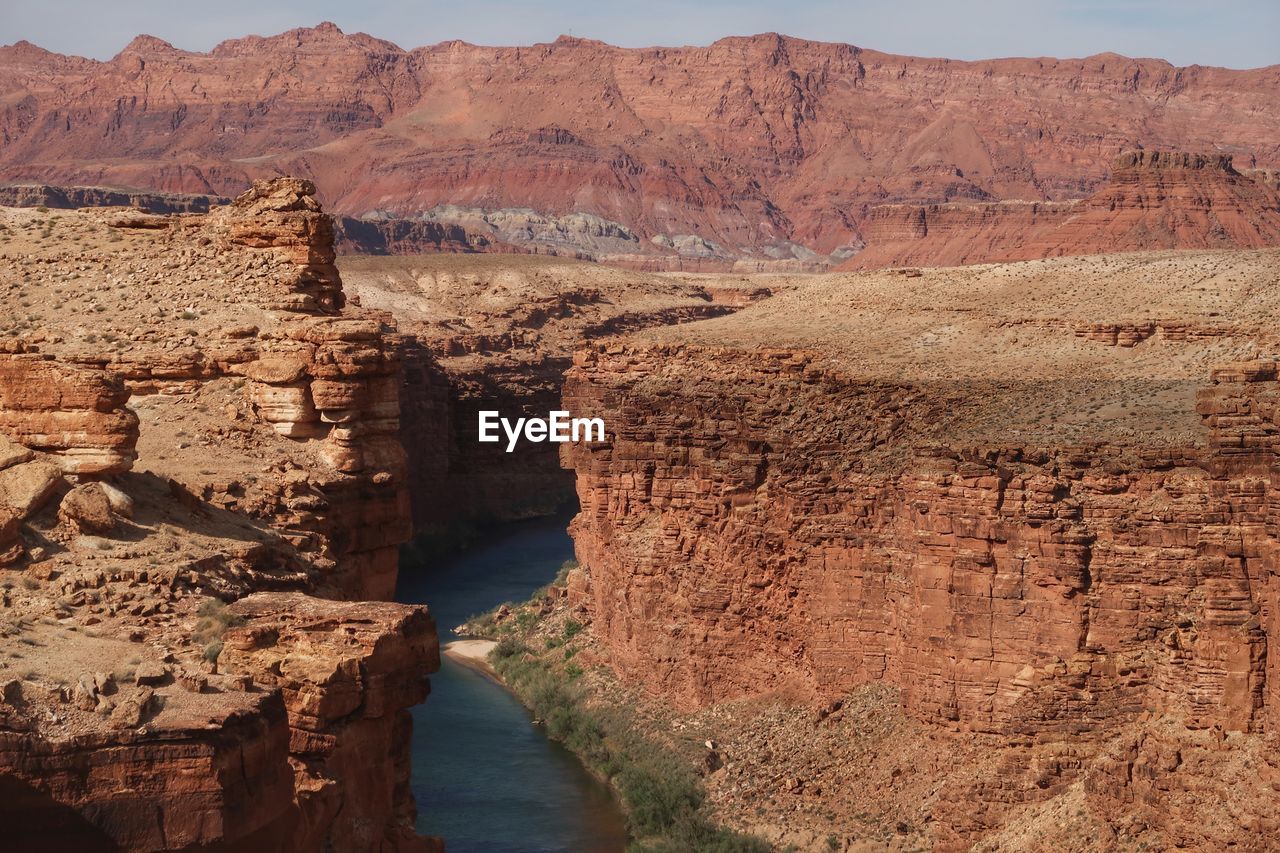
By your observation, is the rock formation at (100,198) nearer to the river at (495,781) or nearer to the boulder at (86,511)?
the river at (495,781)

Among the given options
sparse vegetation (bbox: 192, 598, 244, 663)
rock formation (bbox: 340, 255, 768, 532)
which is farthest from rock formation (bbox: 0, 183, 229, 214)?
sparse vegetation (bbox: 192, 598, 244, 663)

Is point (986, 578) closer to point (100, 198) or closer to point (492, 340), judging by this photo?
point (492, 340)

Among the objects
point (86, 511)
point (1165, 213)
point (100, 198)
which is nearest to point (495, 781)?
point (86, 511)

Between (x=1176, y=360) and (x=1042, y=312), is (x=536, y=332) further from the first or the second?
(x=1176, y=360)

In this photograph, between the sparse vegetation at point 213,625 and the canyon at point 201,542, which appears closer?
the canyon at point 201,542

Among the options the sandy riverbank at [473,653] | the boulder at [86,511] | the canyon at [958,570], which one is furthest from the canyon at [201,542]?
the sandy riverbank at [473,653]

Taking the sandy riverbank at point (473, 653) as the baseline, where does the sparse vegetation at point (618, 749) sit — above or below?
above

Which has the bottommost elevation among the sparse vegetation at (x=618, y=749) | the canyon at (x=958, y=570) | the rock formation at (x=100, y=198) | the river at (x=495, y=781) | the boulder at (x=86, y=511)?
the river at (x=495, y=781)
